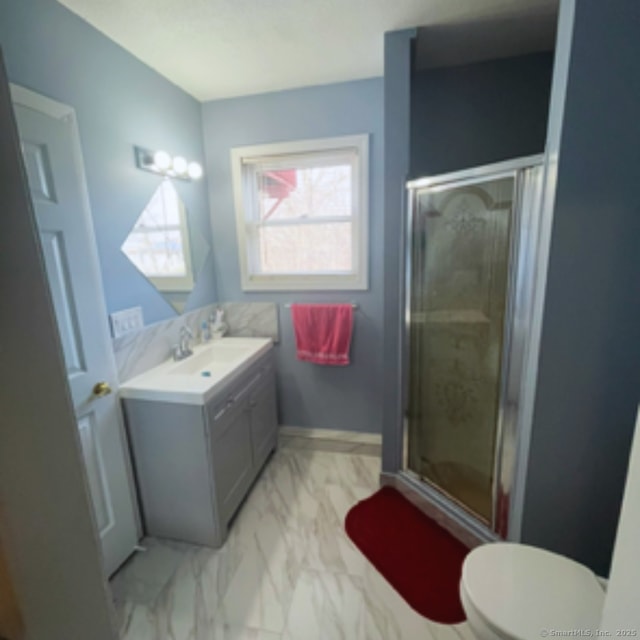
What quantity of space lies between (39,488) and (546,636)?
1251 millimetres

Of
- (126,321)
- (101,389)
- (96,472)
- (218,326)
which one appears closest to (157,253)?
(126,321)

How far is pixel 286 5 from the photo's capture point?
1444mm

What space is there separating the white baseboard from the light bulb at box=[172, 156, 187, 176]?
1.91m

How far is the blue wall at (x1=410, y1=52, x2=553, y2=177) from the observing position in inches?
77.9

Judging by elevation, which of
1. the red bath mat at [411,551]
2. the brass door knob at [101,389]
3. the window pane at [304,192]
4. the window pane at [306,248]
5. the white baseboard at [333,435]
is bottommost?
the red bath mat at [411,551]

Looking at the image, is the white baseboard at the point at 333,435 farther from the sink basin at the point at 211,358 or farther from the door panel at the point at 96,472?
the door panel at the point at 96,472

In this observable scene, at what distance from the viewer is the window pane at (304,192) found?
226cm

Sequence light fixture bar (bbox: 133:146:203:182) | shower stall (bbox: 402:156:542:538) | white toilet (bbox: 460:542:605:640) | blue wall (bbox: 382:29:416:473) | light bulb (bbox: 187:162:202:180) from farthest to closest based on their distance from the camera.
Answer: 1. light bulb (bbox: 187:162:202:180)
2. light fixture bar (bbox: 133:146:203:182)
3. blue wall (bbox: 382:29:416:473)
4. shower stall (bbox: 402:156:542:538)
5. white toilet (bbox: 460:542:605:640)

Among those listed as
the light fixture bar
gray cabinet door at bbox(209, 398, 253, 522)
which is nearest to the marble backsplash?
gray cabinet door at bbox(209, 398, 253, 522)

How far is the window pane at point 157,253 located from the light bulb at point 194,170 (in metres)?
0.37

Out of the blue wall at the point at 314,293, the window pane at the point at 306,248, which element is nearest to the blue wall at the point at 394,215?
the blue wall at the point at 314,293

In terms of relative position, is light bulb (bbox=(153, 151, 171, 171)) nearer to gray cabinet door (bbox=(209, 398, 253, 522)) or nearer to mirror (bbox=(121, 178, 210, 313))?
mirror (bbox=(121, 178, 210, 313))

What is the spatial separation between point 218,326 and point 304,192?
112 centimetres

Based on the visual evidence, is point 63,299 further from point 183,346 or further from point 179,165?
point 179,165
